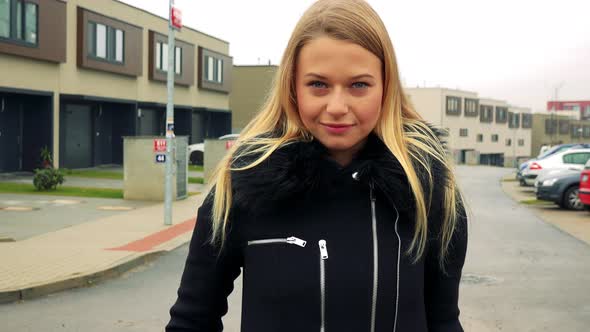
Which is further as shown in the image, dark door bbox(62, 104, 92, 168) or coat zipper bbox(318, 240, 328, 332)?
dark door bbox(62, 104, 92, 168)

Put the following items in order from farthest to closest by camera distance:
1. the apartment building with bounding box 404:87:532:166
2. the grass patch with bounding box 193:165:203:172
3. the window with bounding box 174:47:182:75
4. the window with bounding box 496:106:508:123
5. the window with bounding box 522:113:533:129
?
the window with bounding box 522:113:533:129
the window with bounding box 496:106:508:123
the apartment building with bounding box 404:87:532:166
the window with bounding box 174:47:182:75
the grass patch with bounding box 193:165:203:172

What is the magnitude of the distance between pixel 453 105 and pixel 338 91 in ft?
318

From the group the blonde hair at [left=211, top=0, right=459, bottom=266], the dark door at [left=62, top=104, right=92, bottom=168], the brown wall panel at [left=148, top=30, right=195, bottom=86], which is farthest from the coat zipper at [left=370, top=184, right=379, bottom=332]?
the brown wall panel at [left=148, top=30, right=195, bottom=86]

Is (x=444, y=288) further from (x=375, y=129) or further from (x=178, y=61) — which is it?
(x=178, y=61)

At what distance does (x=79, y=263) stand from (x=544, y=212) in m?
13.7

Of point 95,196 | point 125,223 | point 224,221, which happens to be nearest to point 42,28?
point 95,196

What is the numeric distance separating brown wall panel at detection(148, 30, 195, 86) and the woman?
35068 millimetres

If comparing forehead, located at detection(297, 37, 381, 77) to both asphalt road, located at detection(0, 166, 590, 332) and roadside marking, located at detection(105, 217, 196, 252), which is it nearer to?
asphalt road, located at detection(0, 166, 590, 332)

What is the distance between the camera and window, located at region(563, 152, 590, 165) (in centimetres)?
2366

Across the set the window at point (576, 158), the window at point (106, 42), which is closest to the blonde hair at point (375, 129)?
the window at point (576, 158)

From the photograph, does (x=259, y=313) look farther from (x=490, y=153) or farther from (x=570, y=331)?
(x=490, y=153)

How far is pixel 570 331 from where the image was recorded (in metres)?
6.87

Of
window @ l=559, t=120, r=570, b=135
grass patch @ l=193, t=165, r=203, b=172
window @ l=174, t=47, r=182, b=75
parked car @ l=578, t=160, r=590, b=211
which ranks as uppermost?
window @ l=174, t=47, r=182, b=75

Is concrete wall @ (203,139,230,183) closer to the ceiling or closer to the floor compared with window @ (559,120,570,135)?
closer to the floor
